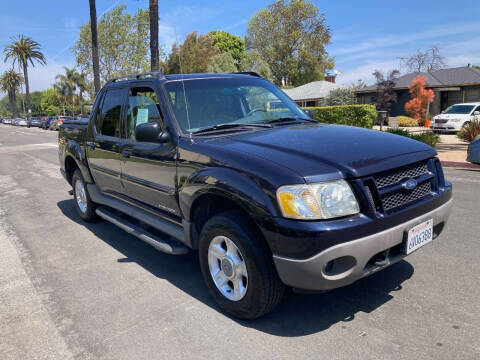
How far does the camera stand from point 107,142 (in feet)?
15.5

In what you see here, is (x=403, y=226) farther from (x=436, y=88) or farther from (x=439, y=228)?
(x=436, y=88)

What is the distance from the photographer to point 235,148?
303 cm

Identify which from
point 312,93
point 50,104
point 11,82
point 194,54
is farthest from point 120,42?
point 50,104

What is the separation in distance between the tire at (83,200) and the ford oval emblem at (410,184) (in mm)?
4201

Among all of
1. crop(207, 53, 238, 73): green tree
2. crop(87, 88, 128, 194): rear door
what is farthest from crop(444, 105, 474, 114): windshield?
crop(207, 53, 238, 73): green tree

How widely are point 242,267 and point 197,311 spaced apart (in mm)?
634

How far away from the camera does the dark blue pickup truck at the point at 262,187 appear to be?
2.54 meters

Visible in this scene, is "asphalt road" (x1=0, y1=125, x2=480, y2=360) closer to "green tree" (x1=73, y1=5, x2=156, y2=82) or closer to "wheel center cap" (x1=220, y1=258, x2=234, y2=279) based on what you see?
"wheel center cap" (x1=220, y1=258, x2=234, y2=279)

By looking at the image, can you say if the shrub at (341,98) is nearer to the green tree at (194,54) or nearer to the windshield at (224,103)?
the green tree at (194,54)

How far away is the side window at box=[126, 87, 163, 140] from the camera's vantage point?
3869 millimetres

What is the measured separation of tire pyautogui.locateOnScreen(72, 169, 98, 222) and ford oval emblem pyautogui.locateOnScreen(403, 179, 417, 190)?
420 centimetres

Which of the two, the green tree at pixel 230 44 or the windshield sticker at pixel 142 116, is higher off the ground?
the green tree at pixel 230 44

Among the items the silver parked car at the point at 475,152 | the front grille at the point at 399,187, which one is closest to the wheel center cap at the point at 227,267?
the front grille at the point at 399,187

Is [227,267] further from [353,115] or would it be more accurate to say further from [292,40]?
[292,40]
